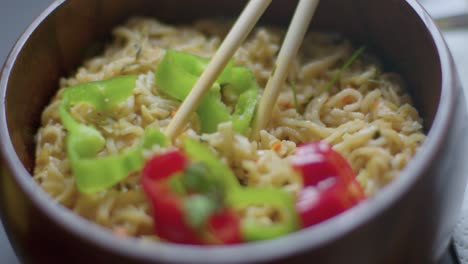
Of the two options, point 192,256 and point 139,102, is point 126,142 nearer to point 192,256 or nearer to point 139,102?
point 139,102

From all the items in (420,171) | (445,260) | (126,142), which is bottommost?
(445,260)

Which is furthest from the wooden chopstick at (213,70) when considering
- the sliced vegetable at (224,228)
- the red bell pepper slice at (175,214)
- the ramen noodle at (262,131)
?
the sliced vegetable at (224,228)

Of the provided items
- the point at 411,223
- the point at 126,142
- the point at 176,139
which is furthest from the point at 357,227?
the point at 126,142

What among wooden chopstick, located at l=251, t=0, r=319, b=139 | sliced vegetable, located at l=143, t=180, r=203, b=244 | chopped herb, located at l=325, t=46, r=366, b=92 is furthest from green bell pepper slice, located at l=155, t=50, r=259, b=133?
sliced vegetable, located at l=143, t=180, r=203, b=244

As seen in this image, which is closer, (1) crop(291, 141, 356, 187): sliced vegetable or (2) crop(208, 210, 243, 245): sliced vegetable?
(2) crop(208, 210, 243, 245): sliced vegetable

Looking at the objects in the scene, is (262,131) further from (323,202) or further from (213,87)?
(323,202)

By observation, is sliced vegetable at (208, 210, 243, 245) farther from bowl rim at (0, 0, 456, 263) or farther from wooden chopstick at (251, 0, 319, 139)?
wooden chopstick at (251, 0, 319, 139)

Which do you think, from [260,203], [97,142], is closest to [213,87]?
[97,142]
